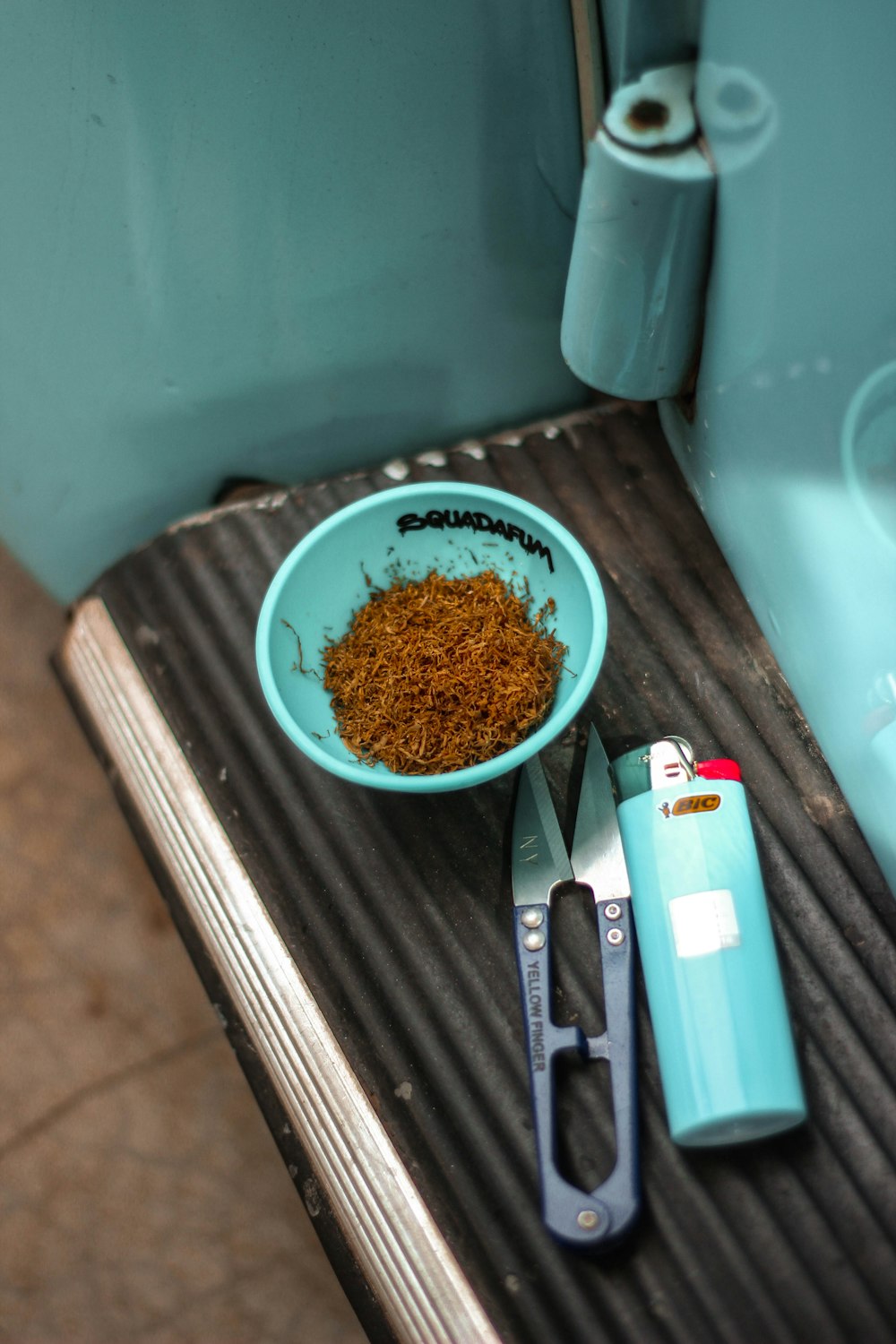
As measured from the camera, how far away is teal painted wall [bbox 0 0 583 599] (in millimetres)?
604

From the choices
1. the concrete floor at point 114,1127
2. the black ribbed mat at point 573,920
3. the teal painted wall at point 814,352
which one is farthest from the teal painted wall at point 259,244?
the concrete floor at point 114,1127

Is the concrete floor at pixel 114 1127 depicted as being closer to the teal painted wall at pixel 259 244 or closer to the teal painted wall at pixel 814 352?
the teal painted wall at pixel 259 244

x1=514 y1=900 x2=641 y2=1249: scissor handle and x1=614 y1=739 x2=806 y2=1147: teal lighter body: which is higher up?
x1=614 y1=739 x2=806 y2=1147: teal lighter body

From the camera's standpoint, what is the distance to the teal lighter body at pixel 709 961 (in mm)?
→ 540

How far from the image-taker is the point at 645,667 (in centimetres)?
71

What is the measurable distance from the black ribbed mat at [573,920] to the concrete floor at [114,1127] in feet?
0.85

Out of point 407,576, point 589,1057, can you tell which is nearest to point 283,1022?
point 589,1057

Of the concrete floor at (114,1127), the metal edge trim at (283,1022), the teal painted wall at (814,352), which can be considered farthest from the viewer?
the concrete floor at (114,1127)

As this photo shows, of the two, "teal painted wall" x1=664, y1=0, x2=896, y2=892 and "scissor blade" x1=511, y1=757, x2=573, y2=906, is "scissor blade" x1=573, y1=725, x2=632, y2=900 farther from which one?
"teal painted wall" x1=664, y1=0, x2=896, y2=892

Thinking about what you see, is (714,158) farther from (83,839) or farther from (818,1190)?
(83,839)

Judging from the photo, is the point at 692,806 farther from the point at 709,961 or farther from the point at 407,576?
the point at 407,576

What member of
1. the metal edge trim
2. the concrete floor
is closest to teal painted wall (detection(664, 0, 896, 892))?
the metal edge trim

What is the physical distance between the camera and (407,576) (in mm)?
709

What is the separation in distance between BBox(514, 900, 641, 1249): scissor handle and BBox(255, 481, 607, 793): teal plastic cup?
10 centimetres
